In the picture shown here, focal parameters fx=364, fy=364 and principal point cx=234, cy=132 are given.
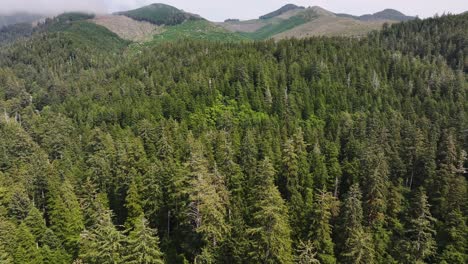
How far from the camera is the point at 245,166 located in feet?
226

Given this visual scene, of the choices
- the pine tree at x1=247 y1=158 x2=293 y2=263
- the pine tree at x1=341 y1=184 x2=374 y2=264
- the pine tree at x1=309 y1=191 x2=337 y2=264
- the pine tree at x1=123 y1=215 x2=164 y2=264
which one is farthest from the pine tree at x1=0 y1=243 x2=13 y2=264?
the pine tree at x1=341 y1=184 x2=374 y2=264

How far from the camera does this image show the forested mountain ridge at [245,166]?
1895 inches

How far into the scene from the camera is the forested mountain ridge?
4812 centimetres

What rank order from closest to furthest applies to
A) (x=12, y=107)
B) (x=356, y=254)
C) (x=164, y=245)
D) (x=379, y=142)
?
1. (x=356, y=254)
2. (x=164, y=245)
3. (x=379, y=142)
4. (x=12, y=107)

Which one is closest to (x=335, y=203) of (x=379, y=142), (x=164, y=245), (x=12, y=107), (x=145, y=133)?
(x=164, y=245)

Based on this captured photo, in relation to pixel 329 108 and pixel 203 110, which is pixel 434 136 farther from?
pixel 203 110

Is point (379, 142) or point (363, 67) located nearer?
point (379, 142)

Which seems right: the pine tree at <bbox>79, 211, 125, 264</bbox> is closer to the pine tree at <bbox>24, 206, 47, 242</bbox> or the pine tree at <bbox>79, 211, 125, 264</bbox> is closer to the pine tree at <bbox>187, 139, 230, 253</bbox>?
the pine tree at <bbox>187, 139, 230, 253</bbox>

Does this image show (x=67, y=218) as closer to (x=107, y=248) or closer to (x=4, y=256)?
(x=4, y=256)

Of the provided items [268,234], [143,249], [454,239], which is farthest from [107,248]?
[454,239]

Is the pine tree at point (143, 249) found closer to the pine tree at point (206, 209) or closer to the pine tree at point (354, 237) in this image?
the pine tree at point (206, 209)

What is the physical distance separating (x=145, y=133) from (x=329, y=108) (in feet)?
198

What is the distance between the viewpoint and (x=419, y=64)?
154875mm

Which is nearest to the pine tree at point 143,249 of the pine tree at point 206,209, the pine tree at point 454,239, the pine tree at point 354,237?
the pine tree at point 206,209
